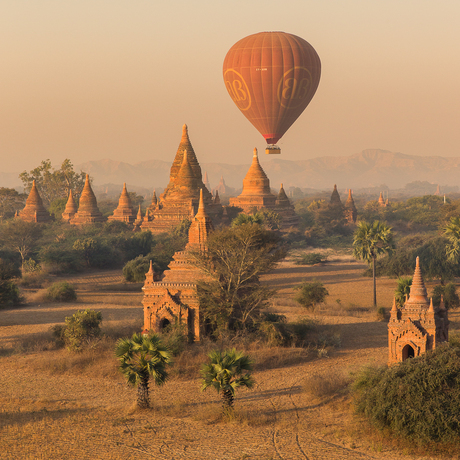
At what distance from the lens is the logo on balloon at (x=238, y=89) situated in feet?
201

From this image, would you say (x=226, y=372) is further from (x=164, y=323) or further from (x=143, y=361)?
(x=164, y=323)

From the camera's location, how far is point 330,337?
28.9 m

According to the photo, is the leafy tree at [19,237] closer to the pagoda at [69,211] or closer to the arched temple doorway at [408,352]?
the pagoda at [69,211]

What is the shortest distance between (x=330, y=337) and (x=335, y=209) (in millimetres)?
63428

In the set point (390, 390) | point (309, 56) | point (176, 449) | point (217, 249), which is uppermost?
point (309, 56)

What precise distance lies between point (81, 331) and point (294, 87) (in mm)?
38713

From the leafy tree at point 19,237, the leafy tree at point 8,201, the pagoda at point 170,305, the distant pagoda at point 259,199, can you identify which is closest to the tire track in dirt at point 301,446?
the pagoda at point 170,305

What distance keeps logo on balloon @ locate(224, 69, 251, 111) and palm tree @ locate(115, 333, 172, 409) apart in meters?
43.6

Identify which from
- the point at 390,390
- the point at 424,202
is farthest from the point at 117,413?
the point at 424,202

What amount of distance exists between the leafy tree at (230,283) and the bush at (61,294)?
1227cm

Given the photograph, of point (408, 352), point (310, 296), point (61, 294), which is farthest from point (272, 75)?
point (408, 352)

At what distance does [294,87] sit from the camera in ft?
A: 198

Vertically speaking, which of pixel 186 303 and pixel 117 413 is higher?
pixel 186 303

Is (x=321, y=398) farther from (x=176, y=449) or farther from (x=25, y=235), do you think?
(x=25, y=235)
